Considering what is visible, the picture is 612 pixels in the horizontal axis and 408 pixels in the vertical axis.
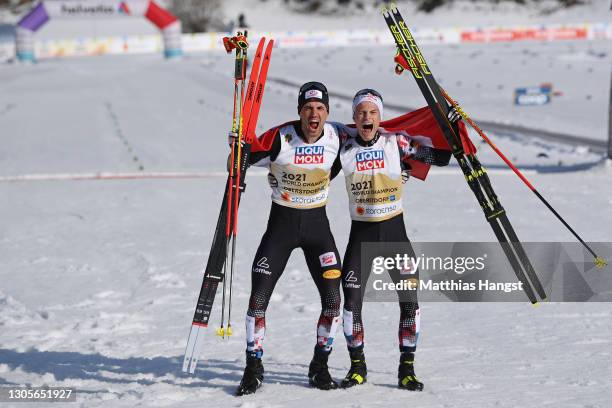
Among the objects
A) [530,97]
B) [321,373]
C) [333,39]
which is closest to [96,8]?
[333,39]

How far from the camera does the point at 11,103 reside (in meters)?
33.2

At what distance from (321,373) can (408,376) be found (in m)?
0.59

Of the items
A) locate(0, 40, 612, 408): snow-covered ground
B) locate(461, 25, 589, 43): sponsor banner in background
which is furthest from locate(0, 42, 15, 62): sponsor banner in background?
locate(0, 40, 612, 408): snow-covered ground

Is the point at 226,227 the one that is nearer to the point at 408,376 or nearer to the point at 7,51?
the point at 408,376

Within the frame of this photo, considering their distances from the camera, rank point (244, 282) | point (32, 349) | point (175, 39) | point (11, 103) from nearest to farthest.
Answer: point (32, 349)
point (244, 282)
point (11, 103)
point (175, 39)

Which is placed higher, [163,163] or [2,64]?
[163,163]

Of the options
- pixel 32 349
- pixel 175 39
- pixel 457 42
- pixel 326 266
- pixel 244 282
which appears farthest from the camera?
pixel 457 42

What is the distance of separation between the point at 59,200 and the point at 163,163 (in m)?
4.63

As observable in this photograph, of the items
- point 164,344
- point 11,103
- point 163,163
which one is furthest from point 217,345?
point 11,103

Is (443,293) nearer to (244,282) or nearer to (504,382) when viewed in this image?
(244,282)

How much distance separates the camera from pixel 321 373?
20.0ft

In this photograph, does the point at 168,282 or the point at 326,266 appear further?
the point at 168,282

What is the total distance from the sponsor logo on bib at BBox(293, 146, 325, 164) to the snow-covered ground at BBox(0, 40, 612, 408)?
1.58 m

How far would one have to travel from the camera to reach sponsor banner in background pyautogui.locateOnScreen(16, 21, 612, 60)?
59.7m
